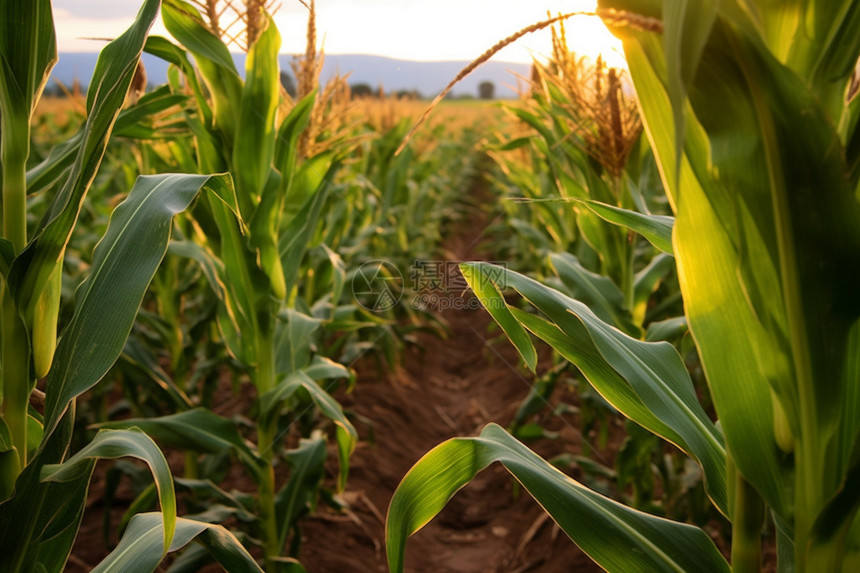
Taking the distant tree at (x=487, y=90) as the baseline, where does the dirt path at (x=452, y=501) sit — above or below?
below

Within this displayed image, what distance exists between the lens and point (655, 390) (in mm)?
988

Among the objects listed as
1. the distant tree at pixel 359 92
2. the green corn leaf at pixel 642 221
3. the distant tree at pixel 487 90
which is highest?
the distant tree at pixel 487 90

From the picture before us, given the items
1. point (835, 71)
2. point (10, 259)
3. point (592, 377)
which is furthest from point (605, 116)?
point (10, 259)

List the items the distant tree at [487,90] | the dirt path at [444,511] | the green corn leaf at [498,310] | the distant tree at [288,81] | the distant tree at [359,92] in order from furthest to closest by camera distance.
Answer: the distant tree at [487,90] < the distant tree at [359,92] < the dirt path at [444,511] < the distant tree at [288,81] < the green corn leaf at [498,310]

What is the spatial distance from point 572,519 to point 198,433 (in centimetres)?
115

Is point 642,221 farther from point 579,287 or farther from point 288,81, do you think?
point 288,81

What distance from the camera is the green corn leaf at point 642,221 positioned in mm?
1106

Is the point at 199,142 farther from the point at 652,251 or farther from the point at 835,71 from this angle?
A: the point at 652,251

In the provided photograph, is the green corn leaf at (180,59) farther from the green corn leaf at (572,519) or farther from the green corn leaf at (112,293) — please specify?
the green corn leaf at (572,519)

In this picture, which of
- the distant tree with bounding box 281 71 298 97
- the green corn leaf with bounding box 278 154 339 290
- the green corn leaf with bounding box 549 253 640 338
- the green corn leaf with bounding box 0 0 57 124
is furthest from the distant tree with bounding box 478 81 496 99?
the green corn leaf with bounding box 0 0 57 124

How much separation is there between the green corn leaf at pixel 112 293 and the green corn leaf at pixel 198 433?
2.57ft

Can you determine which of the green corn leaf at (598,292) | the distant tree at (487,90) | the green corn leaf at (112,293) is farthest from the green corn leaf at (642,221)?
the distant tree at (487,90)

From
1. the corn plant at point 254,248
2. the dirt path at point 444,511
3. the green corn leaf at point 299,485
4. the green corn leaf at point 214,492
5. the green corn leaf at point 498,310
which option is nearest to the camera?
the green corn leaf at point 498,310

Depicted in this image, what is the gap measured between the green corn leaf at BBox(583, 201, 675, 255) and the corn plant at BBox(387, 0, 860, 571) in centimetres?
23
